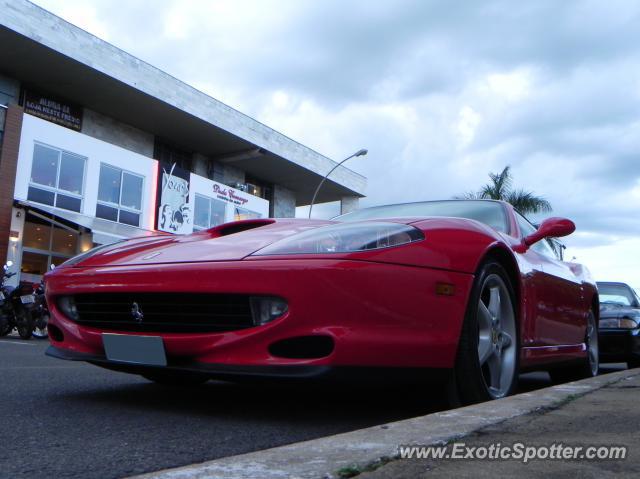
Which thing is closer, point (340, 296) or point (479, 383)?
point (340, 296)

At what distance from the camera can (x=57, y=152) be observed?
19.0m

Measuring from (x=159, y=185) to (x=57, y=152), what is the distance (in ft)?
14.8

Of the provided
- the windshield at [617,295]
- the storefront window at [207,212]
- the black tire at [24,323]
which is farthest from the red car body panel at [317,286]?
the storefront window at [207,212]

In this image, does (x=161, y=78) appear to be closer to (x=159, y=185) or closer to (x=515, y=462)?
(x=159, y=185)

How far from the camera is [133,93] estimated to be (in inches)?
903

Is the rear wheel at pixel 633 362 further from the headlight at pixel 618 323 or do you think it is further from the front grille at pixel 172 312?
the front grille at pixel 172 312

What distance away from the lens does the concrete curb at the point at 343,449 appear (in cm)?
141

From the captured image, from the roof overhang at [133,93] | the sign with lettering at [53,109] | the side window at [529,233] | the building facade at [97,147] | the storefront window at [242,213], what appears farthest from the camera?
the storefront window at [242,213]

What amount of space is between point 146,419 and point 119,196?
19.9m

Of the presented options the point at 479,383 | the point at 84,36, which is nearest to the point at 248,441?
the point at 479,383

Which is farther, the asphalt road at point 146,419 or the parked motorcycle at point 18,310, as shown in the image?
the parked motorcycle at point 18,310

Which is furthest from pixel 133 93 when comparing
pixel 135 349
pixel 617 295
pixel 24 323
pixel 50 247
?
pixel 135 349

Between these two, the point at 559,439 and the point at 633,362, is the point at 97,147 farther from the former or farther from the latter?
the point at 559,439

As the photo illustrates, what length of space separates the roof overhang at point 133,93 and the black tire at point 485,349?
19.0 metres
